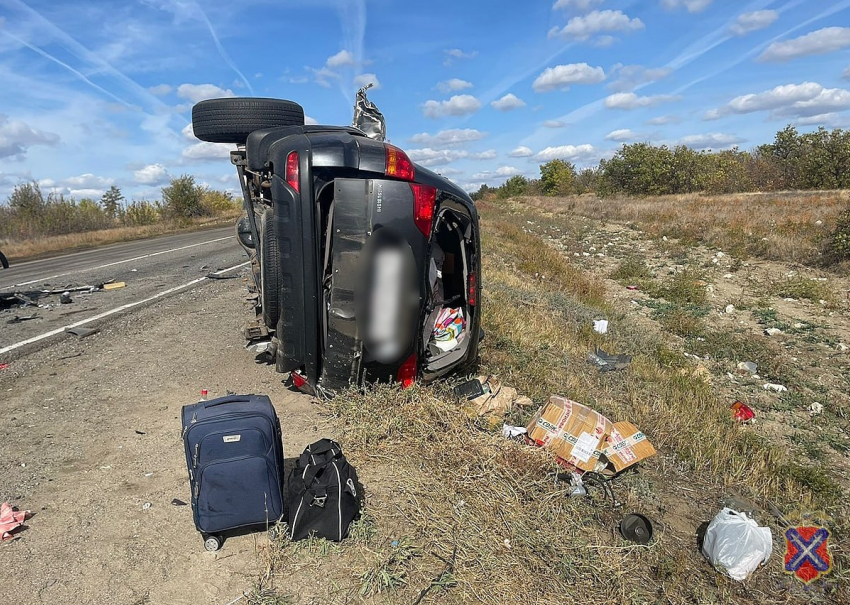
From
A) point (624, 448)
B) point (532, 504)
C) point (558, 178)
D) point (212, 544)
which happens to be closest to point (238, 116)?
point (212, 544)

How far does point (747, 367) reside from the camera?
6.71 meters

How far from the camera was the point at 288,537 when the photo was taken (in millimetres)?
2621

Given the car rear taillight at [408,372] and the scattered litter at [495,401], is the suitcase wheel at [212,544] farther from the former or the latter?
the scattered litter at [495,401]

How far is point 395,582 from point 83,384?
385cm

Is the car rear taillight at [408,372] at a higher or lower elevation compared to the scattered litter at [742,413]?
higher

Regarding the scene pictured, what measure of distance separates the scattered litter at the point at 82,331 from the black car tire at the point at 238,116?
10.0ft

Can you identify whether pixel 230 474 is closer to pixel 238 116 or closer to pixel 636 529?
pixel 636 529

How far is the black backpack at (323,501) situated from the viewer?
260 cm

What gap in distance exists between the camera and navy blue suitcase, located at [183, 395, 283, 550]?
2.55 meters

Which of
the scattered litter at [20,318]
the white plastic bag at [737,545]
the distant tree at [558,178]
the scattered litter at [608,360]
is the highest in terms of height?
the distant tree at [558,178]

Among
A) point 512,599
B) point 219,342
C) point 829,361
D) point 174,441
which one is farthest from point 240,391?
point 829,361

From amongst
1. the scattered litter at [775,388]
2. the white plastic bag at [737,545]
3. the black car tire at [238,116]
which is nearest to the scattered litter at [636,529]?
the white plastic bag at [737,545]

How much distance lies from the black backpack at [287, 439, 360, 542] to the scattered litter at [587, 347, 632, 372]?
400 centimetres

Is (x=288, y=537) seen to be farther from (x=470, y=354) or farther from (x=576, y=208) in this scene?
(x=576, y=208)
